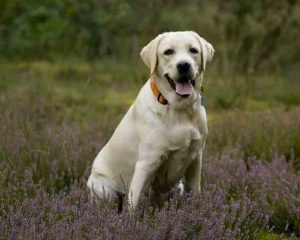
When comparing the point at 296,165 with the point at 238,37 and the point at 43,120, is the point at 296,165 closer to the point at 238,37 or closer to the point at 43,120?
the point at 43,120

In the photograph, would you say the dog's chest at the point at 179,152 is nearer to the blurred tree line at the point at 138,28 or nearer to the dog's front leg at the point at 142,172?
the dog's front leg at the point at 142,172

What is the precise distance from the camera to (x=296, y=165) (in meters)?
5.45

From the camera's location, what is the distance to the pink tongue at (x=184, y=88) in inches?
162

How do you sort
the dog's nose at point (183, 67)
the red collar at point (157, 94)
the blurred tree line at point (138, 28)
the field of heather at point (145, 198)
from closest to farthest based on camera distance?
the field of heather at point (145, 198) < the dog's nose at point (183, 67) < the red collar at point (157, 94) < the blurred tree line at point (138, 28)

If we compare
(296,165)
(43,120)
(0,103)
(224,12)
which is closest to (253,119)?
(296,165)

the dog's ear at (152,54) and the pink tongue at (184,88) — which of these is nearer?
the pink tongue at (184,88)

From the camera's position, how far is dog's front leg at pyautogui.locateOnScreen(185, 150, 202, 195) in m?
4.34

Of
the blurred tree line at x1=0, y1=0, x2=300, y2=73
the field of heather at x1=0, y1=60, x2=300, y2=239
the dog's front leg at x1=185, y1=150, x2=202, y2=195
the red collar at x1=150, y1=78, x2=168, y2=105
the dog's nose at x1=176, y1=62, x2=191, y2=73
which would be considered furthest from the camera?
the blurred tree line at x1=0, y1=0, x2=300, y2=73

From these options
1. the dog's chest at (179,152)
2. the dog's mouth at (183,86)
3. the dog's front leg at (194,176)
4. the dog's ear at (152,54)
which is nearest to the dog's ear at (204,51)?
the dog's mouth at (183,86)

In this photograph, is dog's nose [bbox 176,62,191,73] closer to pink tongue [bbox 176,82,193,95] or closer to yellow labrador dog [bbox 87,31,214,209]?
yellow labrador dog [bbox 87,31,214,209]

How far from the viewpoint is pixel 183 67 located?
407cm

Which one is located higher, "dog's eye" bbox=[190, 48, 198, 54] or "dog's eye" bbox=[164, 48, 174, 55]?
"dog's eye" bbox=[190, 48, 198, 54]

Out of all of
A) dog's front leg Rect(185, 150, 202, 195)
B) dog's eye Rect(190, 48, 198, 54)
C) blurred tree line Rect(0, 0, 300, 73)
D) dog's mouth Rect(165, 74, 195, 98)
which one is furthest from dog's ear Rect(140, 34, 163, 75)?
blurred tree line Rect(0, 0, 300, 73)

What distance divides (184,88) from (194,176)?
0.60 metres
